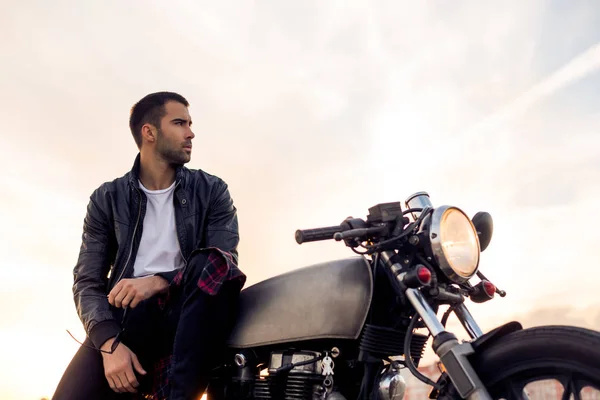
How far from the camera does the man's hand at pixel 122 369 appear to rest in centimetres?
258

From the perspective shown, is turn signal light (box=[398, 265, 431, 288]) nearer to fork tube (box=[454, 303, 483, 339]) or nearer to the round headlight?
the round headlight

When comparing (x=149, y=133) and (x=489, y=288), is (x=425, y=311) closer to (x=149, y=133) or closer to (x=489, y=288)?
(x=489, y=288)

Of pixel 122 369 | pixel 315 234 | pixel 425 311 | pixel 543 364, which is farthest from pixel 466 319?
pixel 122 369

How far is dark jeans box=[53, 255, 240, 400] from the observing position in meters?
2.29

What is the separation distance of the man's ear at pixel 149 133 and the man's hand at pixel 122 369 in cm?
165

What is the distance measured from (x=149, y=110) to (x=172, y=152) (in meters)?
0.53

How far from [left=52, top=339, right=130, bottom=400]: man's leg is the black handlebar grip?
127cm

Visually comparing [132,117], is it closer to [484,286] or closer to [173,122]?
[173,122]

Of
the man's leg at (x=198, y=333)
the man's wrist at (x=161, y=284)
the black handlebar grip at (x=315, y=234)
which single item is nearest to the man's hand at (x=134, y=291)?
the man's wrist at (x=161, y=284)

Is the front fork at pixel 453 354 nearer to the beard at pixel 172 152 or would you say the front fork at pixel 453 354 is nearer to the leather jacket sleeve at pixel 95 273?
the leather jacket sleeve at pixel 95 273

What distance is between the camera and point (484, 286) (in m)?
2.29

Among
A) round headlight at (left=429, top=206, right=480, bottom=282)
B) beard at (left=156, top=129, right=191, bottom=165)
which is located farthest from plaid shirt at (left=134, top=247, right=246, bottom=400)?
beard at (left=156, top=129, right=191, bottom=165)

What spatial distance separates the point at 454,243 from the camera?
2074 mm

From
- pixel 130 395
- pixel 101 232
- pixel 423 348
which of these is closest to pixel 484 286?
pixel 423 348
